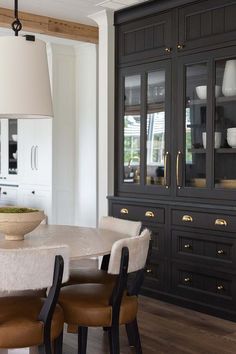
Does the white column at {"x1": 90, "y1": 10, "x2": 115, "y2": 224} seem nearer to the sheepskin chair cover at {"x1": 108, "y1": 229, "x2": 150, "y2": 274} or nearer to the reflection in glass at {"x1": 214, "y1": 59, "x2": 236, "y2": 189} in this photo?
the reflection in glass at {"x1": 214, "y1": 59, "x2": 236, "y2": 189}

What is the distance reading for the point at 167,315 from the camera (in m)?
3.83

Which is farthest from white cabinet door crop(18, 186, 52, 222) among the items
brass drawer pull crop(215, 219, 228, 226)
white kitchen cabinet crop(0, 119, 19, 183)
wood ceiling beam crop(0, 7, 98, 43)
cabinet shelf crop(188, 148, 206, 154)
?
brass drawer pull crop(215, 219, 228, 226)

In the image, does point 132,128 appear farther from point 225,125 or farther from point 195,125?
point 225,125

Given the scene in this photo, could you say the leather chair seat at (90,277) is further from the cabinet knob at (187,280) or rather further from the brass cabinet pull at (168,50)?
the brass cabinet pull at (168,50)

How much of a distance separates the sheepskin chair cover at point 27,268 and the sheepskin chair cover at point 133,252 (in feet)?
0.99

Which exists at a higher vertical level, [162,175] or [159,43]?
[159,43]

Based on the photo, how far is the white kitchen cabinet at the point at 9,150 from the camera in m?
6.85

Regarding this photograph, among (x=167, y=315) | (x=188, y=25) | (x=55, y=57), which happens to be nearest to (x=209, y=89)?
(x=188, y=25)

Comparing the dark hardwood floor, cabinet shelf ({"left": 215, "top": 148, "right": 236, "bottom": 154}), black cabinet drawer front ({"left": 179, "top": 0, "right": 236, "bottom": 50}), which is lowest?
the dark hardwood floor

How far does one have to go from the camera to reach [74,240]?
2.84 metres

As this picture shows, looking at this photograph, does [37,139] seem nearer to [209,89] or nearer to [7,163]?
[7,163]

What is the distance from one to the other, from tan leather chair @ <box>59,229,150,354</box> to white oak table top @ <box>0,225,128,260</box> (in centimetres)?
11

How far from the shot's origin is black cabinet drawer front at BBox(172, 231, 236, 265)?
12.1 feet

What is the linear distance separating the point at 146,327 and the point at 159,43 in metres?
2.27
